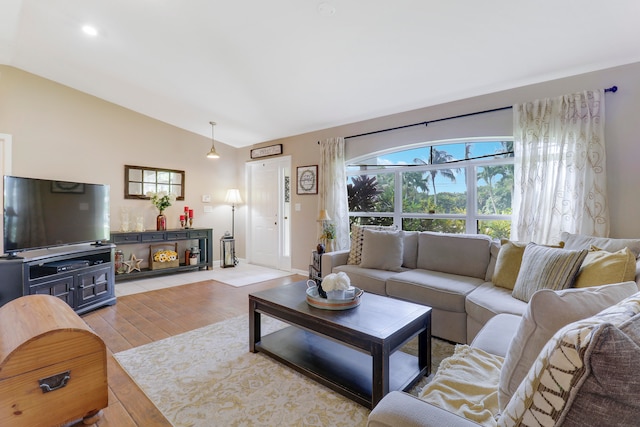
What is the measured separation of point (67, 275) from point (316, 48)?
3435 mm

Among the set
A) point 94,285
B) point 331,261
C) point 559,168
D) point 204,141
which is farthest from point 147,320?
point 559,168

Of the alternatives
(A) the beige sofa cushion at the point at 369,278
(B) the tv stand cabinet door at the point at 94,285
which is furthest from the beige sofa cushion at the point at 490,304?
(B) the tv stand cabinet door at the point at 94,285

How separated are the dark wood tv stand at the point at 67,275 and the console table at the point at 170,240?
825 millimetres

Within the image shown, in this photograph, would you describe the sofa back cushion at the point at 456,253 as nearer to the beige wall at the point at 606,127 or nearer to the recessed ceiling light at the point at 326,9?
the beige wall at the point at 606,127

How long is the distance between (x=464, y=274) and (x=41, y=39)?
523cm

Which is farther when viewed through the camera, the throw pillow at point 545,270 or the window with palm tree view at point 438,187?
the window with palm tree view at point 438,187

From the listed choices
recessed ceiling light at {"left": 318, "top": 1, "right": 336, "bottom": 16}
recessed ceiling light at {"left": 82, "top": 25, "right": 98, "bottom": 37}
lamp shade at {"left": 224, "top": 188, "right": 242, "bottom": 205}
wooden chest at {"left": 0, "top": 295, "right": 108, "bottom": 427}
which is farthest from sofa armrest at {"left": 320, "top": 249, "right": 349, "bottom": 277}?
recessed ceiling light at {"left": 82, "top": 25, "right": 98, "bottom": 37}

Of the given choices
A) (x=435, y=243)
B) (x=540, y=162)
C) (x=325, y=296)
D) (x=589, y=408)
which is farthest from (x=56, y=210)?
(x=540, y=162)

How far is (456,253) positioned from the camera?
3094 mm

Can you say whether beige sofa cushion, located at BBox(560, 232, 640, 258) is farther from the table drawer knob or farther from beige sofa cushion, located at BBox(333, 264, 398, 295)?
the table drawer knob

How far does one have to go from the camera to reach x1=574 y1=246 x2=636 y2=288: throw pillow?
181 centimetres

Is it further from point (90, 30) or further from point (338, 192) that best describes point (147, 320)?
point (90, 30)

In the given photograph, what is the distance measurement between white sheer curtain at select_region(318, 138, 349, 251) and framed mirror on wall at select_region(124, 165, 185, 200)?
2.85 metres

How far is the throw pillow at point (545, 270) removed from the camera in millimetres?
2047
